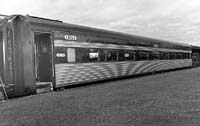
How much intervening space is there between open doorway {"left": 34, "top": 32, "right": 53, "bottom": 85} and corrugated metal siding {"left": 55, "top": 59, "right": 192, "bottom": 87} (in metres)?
0.41

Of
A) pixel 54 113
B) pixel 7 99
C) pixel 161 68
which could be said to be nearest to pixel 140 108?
pixel 54 113

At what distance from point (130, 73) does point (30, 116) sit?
400 inches

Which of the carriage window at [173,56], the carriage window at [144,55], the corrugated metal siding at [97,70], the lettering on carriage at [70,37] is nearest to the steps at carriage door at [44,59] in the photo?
the corrugated metal siding at [97,70]

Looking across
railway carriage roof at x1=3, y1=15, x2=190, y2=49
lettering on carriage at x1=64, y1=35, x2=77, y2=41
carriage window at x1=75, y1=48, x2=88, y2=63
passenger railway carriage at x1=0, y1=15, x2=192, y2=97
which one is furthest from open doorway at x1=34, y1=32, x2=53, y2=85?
carriage window at x1=75, y1=48, x2=88, y2=63

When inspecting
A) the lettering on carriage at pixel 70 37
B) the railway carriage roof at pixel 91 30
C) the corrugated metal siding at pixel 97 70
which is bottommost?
the corrugated metal siding at pixel 97 70

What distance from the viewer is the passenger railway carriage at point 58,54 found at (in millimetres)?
7469

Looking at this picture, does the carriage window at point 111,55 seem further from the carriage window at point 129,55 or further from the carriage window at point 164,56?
the carriage window at point 164,56

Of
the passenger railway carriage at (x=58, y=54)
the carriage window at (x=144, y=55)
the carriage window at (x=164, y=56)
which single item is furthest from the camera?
the carriage window at (x=164, y=56)

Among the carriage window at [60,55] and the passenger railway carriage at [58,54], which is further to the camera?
the carriage window at [60,55]

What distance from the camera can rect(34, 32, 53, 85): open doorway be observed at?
878 centimetres

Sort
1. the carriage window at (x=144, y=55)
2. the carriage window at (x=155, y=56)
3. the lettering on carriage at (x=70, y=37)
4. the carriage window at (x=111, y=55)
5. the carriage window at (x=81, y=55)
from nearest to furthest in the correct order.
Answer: the lettering on carriage at (x=70, y=37), the carriage window at (x=81, y=55), the carriage window at (x=111, y=55), the carriage window at (x=144, y=55), the carriage window at (x=155, y=56)

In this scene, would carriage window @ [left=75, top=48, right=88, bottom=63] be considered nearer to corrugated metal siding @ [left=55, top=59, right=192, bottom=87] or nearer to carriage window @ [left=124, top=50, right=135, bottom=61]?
corrugated metal siding @ [left=55, top=59, right=192, bottom=87]

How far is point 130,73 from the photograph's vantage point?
14.5m

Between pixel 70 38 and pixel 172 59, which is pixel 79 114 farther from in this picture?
pixel 172 59
